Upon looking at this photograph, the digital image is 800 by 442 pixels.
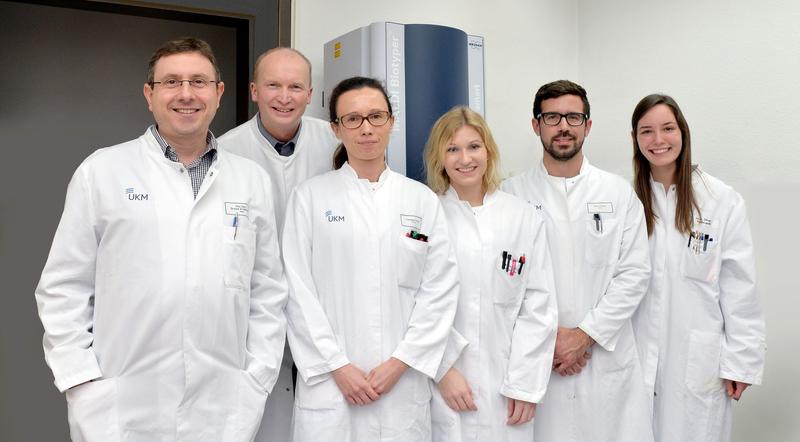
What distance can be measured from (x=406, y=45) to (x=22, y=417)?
203cm

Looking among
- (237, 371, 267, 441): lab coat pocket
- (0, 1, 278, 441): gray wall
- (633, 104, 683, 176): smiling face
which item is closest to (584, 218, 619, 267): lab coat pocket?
(633, 104, 683, 176): smiling face

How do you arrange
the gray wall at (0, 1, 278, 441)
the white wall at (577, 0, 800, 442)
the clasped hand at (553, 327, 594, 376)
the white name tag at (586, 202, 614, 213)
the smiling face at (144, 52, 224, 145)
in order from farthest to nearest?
1. the gray wall at (0, 1, 278, 441)
2. the white wall at (577, 0, 800, 442)
3. the white name tag at (586, 202, 614, 213)
4. the clasped hand at (553, 327, 594, 376)
5. the smiling face at (144, 52, 224, 145)

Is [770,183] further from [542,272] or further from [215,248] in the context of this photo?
[215,248]

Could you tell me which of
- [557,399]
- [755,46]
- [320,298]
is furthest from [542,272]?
[755,46]

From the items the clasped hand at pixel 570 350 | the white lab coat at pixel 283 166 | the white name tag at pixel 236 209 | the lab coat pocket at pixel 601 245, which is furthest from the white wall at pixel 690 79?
the white name tag at pixel 236 209

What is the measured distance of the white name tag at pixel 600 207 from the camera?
212 centimetres

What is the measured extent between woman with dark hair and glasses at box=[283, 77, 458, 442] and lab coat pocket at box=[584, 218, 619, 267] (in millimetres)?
526

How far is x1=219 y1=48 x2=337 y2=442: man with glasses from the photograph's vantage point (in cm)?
191

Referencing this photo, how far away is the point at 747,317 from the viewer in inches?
84.5

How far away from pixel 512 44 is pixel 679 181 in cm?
131

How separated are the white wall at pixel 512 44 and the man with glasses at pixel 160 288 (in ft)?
4.85

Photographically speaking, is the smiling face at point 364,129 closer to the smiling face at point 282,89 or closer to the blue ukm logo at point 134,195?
the smiling face at point 282,89

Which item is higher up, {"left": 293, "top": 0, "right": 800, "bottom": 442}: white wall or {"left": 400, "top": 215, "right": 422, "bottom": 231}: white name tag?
{"left": 293, "top": 0, "right": 800, "bottom": 442}: white wall

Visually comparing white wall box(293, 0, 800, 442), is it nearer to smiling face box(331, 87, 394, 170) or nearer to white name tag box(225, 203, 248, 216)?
smiling face box(331, 87, 394, 170)
